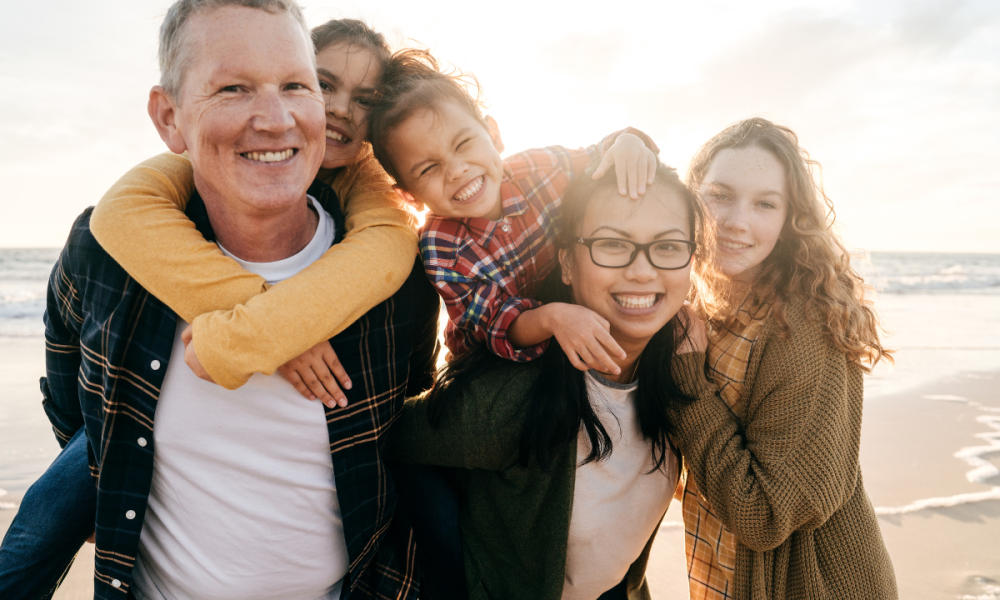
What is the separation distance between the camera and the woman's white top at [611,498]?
1.89m

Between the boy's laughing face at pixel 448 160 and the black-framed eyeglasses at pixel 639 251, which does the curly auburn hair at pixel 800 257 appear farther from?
the boy's laughing face at pixel 448 160

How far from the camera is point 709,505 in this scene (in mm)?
2135

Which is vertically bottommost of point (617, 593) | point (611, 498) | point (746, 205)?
point (617, 593)

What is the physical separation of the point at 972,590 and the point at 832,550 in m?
1.90

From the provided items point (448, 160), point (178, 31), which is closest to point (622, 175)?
point (448, 160)

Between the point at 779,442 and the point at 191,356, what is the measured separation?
73.9 inches

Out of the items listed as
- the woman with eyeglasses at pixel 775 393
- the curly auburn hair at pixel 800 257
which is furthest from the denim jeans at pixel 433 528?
the curly auburn hair at pixel 800 257

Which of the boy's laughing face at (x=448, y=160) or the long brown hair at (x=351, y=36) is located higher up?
the long brown hair at (x=351, y=36)

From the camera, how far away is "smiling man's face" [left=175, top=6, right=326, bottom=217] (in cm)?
146

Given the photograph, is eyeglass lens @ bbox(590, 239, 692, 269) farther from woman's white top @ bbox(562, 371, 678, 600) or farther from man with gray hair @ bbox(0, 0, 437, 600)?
man with gray hair @ bbox(0, 0, 437, 600)

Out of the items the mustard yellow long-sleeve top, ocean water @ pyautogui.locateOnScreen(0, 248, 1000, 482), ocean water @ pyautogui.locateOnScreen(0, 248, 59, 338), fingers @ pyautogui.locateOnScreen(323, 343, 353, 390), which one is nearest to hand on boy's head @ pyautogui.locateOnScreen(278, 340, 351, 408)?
fingers @ pyautogui.locateOnScreen(323, 343, 353, 390)

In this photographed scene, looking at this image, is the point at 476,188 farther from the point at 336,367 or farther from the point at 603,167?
the point at 336,367

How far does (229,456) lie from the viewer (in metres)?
1.58

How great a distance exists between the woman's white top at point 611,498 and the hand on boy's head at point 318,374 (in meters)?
0.85
